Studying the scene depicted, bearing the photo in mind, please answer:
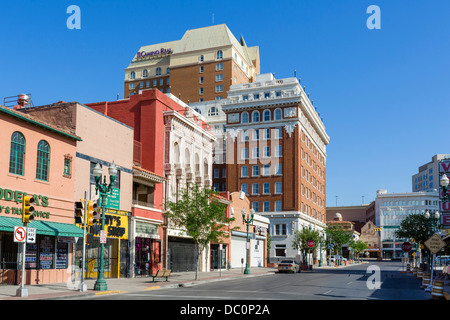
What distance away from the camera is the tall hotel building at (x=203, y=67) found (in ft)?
354

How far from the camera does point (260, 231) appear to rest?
7244cm

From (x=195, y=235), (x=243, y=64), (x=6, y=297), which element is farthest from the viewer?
(x=243, y=64)

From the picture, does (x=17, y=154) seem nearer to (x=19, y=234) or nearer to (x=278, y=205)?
(x=19, y=234)

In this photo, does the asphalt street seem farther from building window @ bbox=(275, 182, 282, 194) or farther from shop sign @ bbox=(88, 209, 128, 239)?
building window @ bbox=(275, 182, 282, 194)

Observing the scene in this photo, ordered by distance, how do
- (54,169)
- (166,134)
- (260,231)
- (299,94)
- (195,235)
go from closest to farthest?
1. (54,169)
2. (195,235)
3. (166,134)
4. (260,231)
5. (299,94)

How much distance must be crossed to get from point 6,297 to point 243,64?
100m

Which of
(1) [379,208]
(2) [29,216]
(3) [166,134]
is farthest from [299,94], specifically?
(1) [379,208]

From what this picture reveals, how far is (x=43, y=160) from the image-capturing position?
94.4 feet

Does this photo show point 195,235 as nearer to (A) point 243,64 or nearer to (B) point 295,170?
(B) point 295,170

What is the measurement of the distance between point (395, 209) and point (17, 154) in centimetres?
15684

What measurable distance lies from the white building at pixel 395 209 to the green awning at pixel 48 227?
486 ft

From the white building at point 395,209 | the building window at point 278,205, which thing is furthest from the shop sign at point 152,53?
the white building at point 395,209

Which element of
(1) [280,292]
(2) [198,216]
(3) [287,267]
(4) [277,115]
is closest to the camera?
(1) [280,292]

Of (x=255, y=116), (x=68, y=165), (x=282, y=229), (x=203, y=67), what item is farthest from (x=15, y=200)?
(x=203, y=67)
